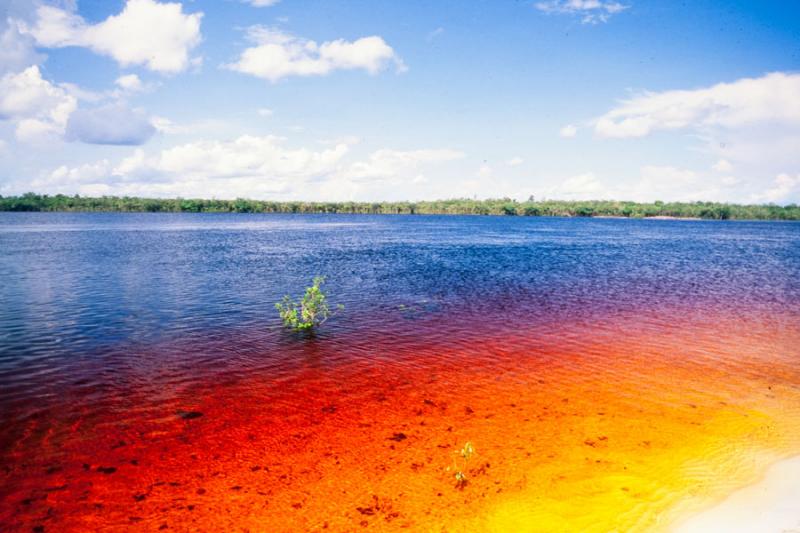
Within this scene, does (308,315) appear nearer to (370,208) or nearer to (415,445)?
(415,445)

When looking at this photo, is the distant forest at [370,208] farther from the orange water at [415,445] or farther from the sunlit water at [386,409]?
the orange water at [415,445]

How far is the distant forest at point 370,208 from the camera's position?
Answer: 154 metres

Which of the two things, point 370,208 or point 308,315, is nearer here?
point 308,315

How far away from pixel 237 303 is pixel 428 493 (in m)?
17.3

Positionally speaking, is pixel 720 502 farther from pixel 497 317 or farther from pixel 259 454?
pixel 497 317

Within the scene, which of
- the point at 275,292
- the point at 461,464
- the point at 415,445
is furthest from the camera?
the point at 275,292

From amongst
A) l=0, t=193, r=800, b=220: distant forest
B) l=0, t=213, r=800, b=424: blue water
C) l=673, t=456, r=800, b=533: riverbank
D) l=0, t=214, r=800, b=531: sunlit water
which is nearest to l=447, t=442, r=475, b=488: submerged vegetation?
l=0, t=214, r=800, b=531: sunlit water

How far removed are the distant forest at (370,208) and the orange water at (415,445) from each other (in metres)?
169

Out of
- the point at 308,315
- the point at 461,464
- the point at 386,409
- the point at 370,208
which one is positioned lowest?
the point at 461,464

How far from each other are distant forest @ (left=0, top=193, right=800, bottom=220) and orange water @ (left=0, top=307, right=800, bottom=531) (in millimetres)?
169148

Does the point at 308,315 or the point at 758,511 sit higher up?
the point at 308,315

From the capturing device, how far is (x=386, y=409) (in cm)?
1176

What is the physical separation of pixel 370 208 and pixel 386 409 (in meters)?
187

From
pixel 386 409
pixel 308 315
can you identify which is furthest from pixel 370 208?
pixel 386 409
